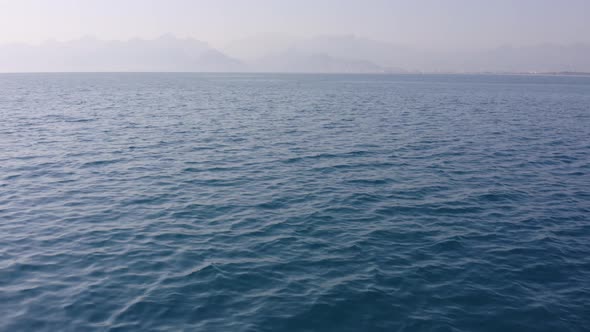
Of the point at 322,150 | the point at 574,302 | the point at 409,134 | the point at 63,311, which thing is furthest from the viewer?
the point at 409,134

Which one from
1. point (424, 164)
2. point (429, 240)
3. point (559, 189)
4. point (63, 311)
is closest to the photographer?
point (63, 311)

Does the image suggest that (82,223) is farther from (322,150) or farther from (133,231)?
(322,150)

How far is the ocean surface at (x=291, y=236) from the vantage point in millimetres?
13773

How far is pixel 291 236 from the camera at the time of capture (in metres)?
19.8

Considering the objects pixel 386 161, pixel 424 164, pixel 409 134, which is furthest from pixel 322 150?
pixel 409 134

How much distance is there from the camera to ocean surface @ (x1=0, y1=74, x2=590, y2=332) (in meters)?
13.8

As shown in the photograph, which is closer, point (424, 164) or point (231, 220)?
point (231, 220)

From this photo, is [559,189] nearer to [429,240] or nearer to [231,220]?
[429,240]

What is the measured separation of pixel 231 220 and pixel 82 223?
7766 mm

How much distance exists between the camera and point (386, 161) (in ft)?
114

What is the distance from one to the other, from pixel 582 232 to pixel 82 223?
26366mm

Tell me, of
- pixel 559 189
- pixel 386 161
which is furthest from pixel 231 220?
pixel 559 189

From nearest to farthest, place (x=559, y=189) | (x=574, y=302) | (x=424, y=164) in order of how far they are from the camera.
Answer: (x=574, y=302)
(x=559, y=189)
(x=424, y=164)

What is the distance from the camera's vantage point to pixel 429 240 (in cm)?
1966
